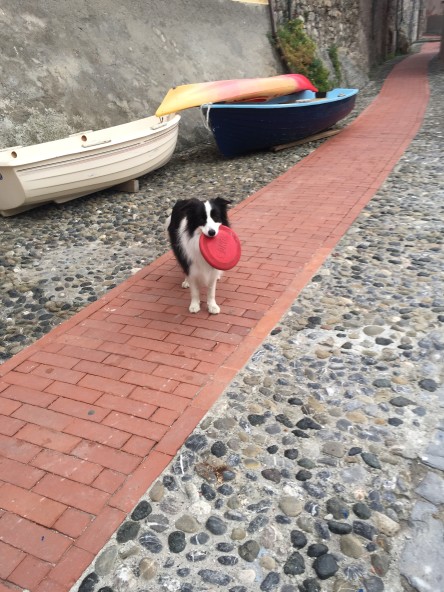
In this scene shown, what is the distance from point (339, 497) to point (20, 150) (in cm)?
598

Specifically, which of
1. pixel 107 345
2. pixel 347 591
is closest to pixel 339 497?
pixel 347 591

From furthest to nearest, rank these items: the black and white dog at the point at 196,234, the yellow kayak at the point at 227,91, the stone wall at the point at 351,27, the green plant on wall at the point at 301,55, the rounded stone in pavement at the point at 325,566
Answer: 1. the stone wall at the point at 351,27
2. the green plant on wall at the point at 301,55
3. the yellow kayak at the point at 227,91
4. the black and white dog at the point at 196,234
5. the rounded stone in pavement at the point at 325,566

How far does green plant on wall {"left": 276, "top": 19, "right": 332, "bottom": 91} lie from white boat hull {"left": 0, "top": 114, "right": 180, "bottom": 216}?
6866 mm

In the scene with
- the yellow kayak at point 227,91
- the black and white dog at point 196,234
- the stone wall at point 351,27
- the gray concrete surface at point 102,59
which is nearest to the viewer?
the black and white dog at point 196,234

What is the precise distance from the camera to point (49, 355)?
11.6ft

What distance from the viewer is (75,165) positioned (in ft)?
20.3

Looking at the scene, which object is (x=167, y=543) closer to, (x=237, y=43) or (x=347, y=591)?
(x=347, y=591)

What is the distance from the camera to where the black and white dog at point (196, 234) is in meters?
3.48

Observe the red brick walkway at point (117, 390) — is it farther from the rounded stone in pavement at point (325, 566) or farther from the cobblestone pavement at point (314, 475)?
the rounded stone in pavement at point (325, 566)

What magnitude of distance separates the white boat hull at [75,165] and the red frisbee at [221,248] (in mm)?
3266

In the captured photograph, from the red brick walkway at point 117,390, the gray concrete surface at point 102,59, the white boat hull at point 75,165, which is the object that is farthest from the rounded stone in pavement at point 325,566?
the gray concrete surface at point 102,59

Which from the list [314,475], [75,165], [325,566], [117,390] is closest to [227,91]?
[75,165]

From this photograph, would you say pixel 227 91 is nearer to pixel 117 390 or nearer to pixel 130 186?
pixel 130 186

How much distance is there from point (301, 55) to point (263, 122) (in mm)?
5876
